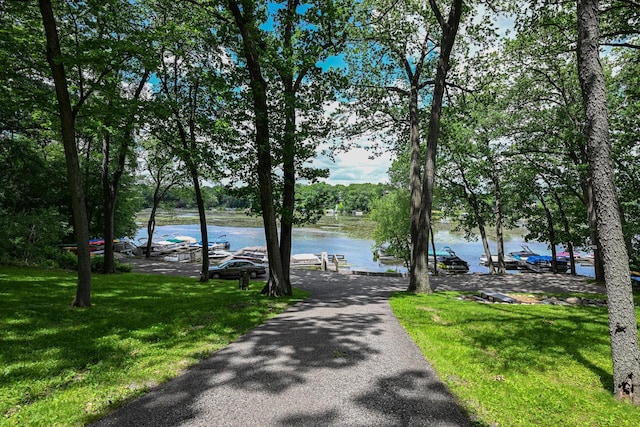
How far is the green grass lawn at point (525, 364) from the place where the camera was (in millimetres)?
3678

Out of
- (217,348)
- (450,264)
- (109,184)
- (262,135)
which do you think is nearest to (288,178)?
(262,135)

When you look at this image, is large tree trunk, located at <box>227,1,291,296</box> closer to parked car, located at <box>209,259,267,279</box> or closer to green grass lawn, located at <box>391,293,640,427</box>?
green grass lawn, located at <box>391,293,640,427</box>

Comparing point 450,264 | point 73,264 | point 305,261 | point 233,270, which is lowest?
point 450,264

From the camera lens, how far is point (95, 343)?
18.8 feet

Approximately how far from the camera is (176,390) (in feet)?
13.7

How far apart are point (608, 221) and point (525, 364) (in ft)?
8.42

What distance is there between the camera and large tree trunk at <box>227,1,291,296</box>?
10.6m

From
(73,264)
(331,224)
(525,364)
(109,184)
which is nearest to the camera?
(525,364)

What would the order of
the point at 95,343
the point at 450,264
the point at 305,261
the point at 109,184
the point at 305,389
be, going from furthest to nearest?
the point at 450,264 → the point at 305,261 → the point at 109,184 → the point at 95,343 → the point at 305,389

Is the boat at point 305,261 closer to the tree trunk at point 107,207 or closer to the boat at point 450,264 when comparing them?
the boat at point 450,264

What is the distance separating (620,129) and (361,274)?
18.6 m

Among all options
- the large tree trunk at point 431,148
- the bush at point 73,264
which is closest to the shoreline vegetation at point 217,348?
the large tree trunk at point 431,148

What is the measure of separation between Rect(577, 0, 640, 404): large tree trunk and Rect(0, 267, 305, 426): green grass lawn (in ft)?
19.9

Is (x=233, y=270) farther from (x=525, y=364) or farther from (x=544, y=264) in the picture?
(x=544, y=264)
